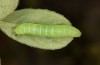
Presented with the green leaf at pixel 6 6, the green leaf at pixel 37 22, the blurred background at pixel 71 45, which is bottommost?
the blurred background at pixel 71 45

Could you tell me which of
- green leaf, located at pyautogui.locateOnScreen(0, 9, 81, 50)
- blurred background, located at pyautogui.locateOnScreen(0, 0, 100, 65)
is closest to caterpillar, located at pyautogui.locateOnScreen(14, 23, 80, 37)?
green leaf, located at pyautogui.locateOnScreen(0, 9, 81, 50)

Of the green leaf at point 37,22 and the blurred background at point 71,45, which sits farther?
the blurred background at point 71,45

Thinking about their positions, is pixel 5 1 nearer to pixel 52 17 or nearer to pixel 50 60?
pixel 52 17

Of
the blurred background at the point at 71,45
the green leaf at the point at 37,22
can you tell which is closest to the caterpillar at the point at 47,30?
the green leaf at the point at 37,22

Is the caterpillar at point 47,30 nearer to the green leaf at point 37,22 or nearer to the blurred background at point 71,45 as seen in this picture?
the green leaf at point 37,22

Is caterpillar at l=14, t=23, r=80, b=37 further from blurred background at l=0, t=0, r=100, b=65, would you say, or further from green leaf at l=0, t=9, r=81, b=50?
blurred background at l=0, t=0, r=100, b=65

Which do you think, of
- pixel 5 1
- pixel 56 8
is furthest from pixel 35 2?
pixel 5 1

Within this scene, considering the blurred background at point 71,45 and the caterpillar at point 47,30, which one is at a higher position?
the caterpillar at point 47,30
